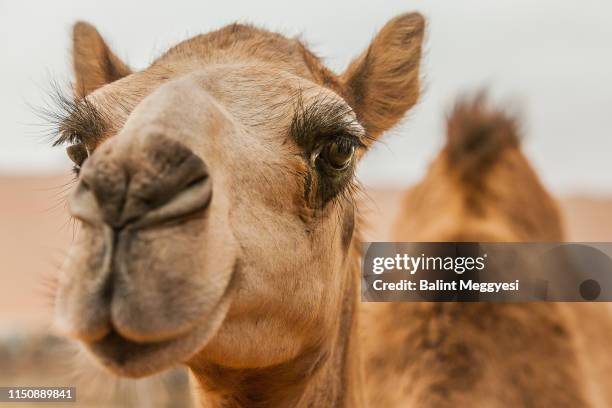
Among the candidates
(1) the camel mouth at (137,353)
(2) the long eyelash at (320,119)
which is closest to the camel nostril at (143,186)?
(1) the camel mouth at (137,353)

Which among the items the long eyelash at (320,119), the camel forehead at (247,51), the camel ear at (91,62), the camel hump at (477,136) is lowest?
the long eyelash at (320,119)

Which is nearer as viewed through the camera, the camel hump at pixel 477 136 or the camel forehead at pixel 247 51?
the camel forehead at pixel 247 51

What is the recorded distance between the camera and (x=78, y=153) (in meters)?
2.90

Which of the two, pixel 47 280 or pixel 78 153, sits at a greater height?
pixel 78 153

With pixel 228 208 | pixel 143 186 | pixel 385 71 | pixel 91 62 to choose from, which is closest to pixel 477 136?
pixel 385 71

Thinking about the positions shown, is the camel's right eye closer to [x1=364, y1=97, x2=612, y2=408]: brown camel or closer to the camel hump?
[x1=364, y1=97, x2=612, y2=408]: brown camel

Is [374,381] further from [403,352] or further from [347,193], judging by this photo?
[347,193]

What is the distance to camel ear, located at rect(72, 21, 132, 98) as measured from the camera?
12.0 feet

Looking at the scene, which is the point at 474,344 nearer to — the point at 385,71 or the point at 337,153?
the point at 385,71

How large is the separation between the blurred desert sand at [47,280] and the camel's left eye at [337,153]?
59cm

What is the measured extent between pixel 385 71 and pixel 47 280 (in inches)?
72.3

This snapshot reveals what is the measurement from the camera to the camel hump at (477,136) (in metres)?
5.25

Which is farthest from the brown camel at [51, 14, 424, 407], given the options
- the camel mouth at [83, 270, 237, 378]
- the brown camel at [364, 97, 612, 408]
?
the brown camel at [364, 97, 612, 408]

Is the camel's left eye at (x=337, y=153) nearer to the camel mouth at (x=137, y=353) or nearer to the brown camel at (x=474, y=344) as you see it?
the camel mouth at (x=137, y=353)
